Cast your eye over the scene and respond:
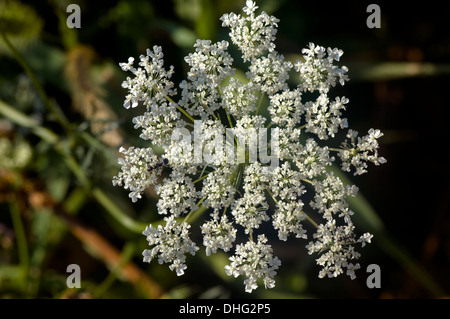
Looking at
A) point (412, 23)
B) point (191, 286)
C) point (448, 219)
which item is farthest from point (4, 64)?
point (448, 219)

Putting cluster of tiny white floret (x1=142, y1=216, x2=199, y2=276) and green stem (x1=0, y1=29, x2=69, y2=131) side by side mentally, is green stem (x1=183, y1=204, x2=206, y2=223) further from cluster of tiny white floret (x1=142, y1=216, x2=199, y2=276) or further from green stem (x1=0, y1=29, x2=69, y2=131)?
green stem (x1=0, y1=29, x2=69, y2=131)

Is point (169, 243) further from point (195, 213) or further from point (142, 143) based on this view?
point (142, 143)

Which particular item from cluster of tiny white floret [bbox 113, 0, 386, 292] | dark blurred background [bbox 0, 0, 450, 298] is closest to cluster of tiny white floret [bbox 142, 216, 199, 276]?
cluster of tiny white floret [bbox 113, 0, 386, 292]

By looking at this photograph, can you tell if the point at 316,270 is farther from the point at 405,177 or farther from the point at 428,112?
the point at 428,112

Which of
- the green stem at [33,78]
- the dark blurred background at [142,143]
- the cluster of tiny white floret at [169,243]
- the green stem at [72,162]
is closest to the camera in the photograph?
the cluster of tiny white floret at [169,243]

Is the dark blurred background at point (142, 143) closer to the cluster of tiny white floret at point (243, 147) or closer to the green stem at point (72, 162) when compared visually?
the green stem at point (72, 162)

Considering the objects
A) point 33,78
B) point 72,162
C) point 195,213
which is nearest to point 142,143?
point 72,162

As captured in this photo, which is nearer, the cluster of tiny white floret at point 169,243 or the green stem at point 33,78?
the cluster of tiny white floret at point 169,243

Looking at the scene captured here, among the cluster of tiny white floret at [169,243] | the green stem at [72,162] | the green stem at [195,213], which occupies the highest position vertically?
the green stem at [72,162]

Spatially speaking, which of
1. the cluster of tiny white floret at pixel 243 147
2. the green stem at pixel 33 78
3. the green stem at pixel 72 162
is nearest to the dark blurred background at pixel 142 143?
the green stem at pixel 72 162
